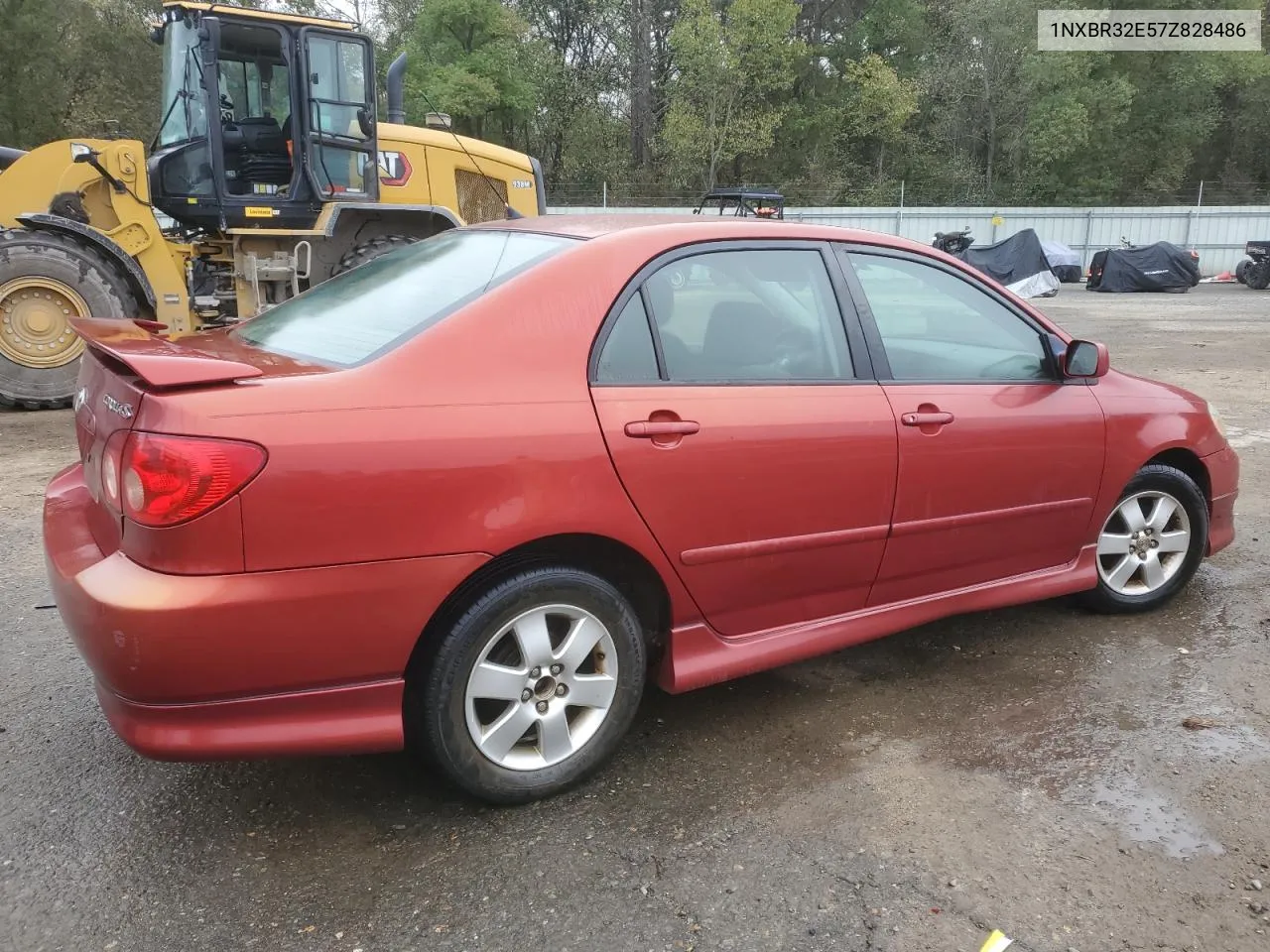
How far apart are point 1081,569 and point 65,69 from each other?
115ft

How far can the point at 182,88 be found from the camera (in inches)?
336

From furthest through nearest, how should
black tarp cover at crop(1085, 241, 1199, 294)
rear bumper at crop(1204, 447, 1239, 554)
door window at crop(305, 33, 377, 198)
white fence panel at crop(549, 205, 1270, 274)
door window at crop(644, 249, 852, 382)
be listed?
1. white fence panel at crop(549, 205, 1270, 274)
2. black tarp cover at crop(1085, 241, 1199, 294)
3. door window at crop(305, 33, 377, 198)
4. rear bumper at crop(1204, 447, 1239, 554)
5. door window at crop(644, 249, 852, 382)

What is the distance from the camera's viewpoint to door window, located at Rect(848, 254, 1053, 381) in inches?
129

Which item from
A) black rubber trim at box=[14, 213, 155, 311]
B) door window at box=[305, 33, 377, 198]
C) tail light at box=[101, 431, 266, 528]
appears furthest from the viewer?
door window at box=[305, 33, 377, 198]

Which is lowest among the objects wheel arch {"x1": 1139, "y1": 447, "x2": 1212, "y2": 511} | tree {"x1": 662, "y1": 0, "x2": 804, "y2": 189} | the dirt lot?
the dirt lot

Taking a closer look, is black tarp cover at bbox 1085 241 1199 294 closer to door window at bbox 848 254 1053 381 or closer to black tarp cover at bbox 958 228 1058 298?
black tarp cover at bbox 958 228 1058 298

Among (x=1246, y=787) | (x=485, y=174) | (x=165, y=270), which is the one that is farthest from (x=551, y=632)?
(x=485, y=174)

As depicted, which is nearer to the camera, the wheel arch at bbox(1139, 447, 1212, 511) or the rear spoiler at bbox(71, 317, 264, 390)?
the rear spoiler at bbox(71, 317, 264, 390)

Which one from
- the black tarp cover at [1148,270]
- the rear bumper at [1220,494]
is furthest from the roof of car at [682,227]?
the black tarp cover at [1148,270]

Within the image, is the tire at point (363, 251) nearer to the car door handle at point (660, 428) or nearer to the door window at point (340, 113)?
the door window at point (340, 113)

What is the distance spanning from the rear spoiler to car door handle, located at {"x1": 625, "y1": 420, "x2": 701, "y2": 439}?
0.94 meters

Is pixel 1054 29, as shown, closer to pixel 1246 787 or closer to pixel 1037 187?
pixel 1037 187

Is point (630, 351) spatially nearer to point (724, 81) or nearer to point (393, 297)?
point (393, 297)

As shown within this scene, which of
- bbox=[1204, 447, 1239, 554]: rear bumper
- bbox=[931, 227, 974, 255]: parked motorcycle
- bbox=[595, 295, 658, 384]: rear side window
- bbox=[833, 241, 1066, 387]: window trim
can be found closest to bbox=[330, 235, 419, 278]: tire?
bbox=[833, 241, 1066, 387]: window trim
